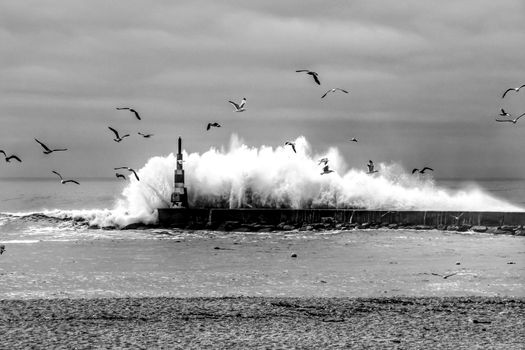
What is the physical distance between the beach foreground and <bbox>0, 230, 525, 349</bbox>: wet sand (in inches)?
0.8

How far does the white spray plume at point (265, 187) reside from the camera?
130ft

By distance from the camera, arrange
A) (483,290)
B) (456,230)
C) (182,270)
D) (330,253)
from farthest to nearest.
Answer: (456,230), (330,253), (182,270), (483,290)

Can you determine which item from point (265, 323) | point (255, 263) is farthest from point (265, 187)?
point (265, 323)

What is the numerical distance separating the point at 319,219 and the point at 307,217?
515mm

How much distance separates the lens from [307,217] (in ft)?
108

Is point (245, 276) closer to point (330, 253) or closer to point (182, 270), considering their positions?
point (182, 270)

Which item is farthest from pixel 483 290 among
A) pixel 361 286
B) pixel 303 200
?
pixel 303 200

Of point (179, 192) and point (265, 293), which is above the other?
point (179, 192)

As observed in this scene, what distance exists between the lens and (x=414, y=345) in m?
9.60

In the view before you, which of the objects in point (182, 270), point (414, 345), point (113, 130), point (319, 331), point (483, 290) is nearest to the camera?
point (414, 345)

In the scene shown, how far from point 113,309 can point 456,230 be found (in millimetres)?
21270

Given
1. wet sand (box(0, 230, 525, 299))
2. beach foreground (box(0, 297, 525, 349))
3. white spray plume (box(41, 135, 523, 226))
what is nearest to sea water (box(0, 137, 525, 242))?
white spray plume (box(41, 135, 523, 226))

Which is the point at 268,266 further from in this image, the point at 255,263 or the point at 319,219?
the point at 319,219

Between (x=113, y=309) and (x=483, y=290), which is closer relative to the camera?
(x=113, y=309)
